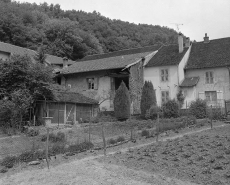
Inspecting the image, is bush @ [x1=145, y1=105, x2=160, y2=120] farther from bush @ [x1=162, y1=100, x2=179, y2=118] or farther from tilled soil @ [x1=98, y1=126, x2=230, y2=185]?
tilled soil @ [x1=98, y1=126, x2=230, y2=185]

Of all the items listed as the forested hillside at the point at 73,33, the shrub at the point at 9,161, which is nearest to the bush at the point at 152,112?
the shrub at the point at 9,161

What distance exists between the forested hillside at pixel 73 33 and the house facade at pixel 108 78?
22261 mm

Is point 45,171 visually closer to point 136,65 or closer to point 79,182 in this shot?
point 79,182

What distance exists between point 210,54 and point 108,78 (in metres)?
12.0

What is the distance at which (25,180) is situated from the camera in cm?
735

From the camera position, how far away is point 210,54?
28047 millimetres

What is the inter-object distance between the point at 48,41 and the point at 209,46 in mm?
37740

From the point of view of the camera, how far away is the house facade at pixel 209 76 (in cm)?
2550

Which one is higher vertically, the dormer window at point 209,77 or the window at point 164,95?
the dormer window at point 209,77

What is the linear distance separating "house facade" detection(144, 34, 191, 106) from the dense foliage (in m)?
12.3

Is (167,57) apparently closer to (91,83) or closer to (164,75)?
(164,75)

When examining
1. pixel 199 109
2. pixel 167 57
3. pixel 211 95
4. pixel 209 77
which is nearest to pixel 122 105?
A: pixel 199 109

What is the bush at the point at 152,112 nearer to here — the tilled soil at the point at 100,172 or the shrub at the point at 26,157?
the tilled soil at the point at 100,172

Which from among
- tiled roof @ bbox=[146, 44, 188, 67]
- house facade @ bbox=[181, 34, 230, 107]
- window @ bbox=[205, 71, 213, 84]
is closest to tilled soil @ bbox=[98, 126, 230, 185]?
house facade @ bbox=[181, 34, 230, 107]
